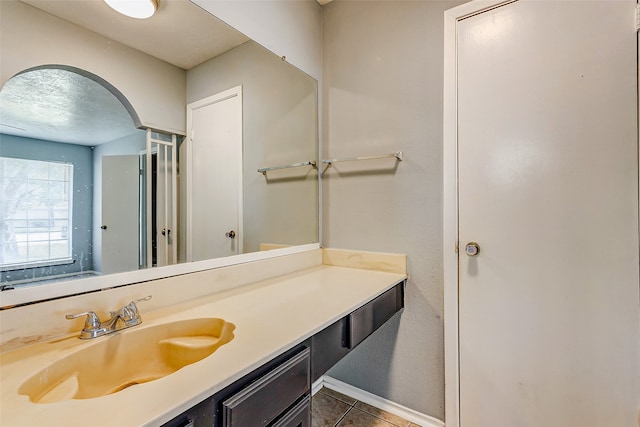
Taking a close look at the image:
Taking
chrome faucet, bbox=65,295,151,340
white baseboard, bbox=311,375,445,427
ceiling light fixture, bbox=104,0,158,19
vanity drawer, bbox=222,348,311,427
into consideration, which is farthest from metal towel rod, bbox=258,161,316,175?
white baseboard, bbox=311,375,445,427

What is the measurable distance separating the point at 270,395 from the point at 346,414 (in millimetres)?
1137

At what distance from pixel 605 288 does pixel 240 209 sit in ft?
5.05

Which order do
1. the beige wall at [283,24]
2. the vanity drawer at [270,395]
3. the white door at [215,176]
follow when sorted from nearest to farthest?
the vanity drawer at [270,395]
the white door at [215,176]
the beige wall at [283,24]

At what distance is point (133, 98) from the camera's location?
3.15 ft

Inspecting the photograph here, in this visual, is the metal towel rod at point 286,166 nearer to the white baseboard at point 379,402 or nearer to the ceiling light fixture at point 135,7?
the ceiling light fixture at point 135,7

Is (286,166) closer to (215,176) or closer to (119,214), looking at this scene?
(215,176)

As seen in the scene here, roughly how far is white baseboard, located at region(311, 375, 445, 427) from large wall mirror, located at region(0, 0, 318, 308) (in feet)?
3.25

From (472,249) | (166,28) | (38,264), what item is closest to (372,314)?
(472,249)

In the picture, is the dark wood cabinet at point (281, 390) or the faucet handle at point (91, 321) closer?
the dark wood cabinet at point (281, 390)

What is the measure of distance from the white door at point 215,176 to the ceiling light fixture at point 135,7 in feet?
1.03

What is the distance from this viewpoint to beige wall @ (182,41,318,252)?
129 cm

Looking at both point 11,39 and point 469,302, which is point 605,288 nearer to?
point 469,302

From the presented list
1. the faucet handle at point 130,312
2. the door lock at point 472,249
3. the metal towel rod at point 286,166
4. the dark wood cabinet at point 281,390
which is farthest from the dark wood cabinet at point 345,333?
the metal towel rod at point 286,166

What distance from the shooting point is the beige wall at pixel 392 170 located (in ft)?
4.73
